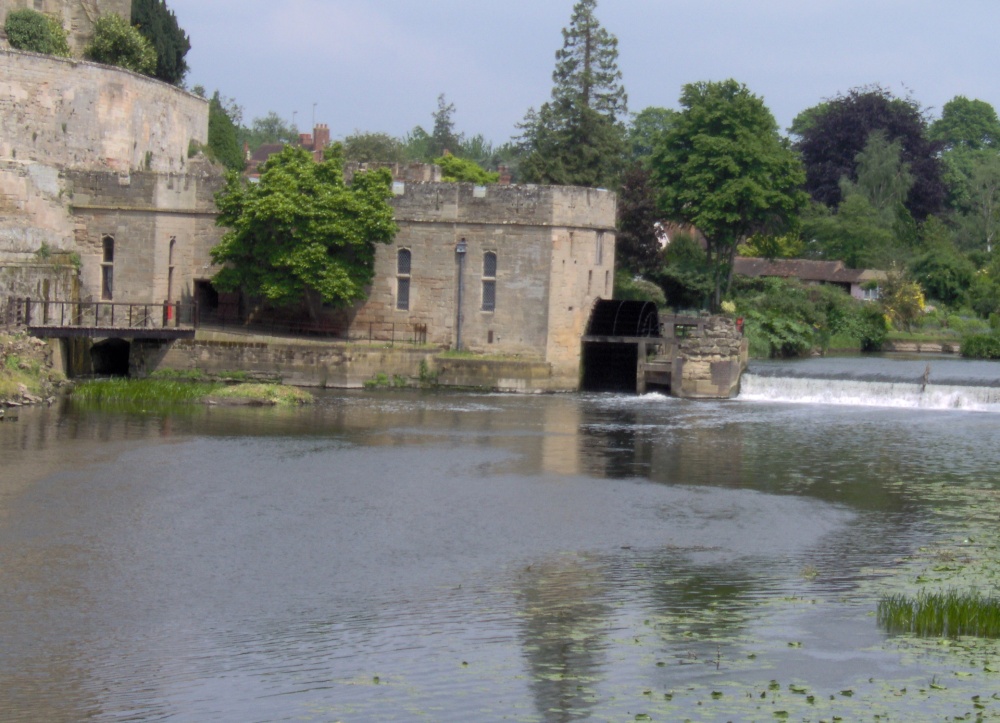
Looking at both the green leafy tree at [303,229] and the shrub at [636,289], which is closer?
the green leafy tree at [303,229]

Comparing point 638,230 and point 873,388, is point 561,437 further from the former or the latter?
point 638,230

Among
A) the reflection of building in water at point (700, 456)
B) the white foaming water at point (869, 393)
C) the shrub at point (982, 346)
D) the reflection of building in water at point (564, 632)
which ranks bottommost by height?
the reflection of building in water at point (564, 632)

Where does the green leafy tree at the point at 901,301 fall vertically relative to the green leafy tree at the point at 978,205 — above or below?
below

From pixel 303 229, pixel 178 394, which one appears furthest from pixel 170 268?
pixel 178 394

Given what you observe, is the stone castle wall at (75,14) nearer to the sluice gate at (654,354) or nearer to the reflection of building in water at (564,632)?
the sluice gate at (654,354)

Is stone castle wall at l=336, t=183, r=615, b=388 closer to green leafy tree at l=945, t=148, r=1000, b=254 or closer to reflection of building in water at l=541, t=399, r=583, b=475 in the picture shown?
reflection of building in water at l=541, t=399, r=583, b=475

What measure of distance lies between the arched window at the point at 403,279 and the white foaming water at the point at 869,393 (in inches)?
386

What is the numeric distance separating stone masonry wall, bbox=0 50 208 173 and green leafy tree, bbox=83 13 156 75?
4722mm

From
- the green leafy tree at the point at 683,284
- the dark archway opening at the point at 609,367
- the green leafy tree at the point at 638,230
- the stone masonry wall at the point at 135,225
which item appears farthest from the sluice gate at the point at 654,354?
the green leafy tree at the point at 638,230

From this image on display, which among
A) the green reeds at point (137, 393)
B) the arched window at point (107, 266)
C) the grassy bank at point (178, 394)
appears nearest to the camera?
the green reeds at point (137, 393)

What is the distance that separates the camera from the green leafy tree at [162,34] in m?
55.6

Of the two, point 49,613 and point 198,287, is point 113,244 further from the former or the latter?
point 49,613

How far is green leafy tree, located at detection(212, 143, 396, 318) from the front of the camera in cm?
3984

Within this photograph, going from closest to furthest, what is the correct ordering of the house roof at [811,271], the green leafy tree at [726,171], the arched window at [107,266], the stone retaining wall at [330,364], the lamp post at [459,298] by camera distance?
the stone retaining wall at [330,364], the lamp post at [459,298], the arched window at [107,266], the green leafy tree at [726,171], the house roof at [811,271]
